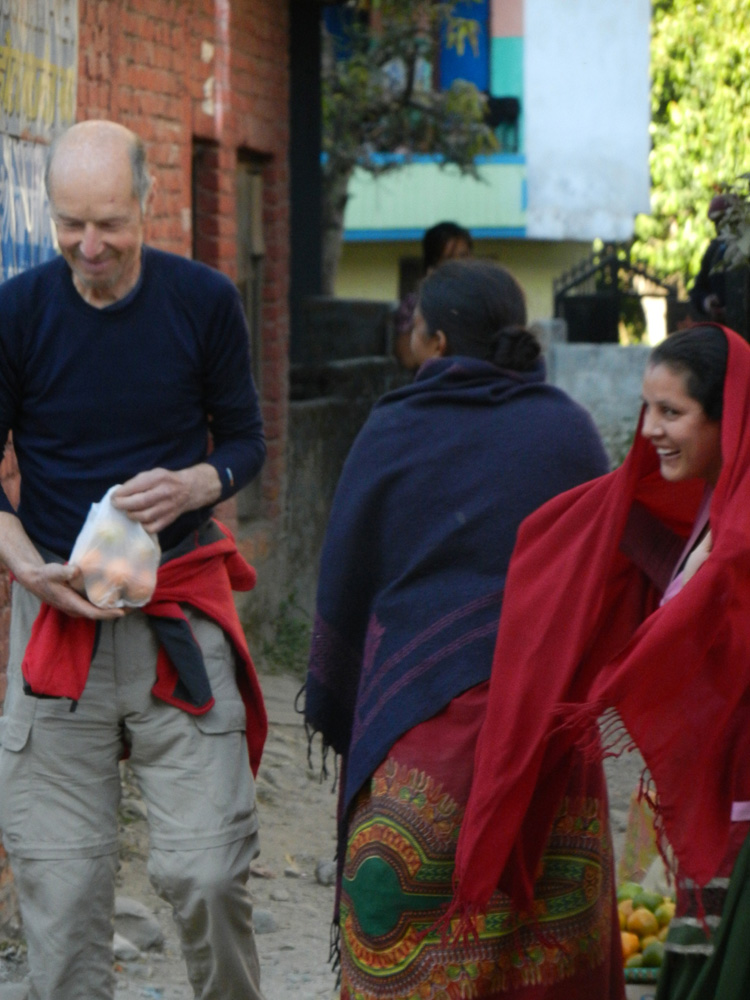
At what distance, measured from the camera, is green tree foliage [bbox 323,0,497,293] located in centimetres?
1395

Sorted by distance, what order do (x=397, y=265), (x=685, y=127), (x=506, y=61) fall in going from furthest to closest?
1. (x=397, y=265)
2. (x=506, y=61)
3. (x=685, y=127)

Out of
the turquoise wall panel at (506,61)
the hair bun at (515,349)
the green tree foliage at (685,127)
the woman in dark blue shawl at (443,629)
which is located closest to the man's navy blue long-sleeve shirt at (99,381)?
the woman in dark blue shawl at (443,629)

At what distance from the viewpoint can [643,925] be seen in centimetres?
448

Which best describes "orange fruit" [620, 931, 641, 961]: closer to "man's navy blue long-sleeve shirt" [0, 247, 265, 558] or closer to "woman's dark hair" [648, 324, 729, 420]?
"man's navy blue long-sleeve shirt" [0, 247, 265, 558]

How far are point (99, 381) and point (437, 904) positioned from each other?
1308 millimetres

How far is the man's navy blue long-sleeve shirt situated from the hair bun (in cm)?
59

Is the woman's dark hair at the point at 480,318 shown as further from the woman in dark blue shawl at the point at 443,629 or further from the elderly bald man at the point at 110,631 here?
the elderly bald man at the point at 110,631

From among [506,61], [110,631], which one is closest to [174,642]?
[110,631]

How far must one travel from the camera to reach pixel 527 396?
3.45 meters

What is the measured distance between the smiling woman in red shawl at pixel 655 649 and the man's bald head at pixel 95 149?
112cm

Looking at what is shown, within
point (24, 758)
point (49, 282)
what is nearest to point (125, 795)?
point (24, 758)

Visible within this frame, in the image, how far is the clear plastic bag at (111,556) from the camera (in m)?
3.22

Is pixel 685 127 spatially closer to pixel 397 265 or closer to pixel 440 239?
pixel 397 265

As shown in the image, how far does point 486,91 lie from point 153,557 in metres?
21.5
